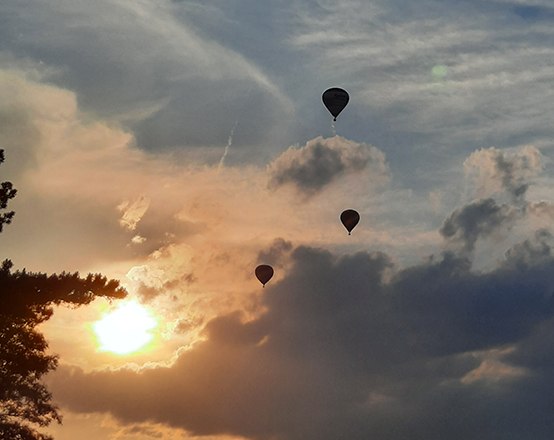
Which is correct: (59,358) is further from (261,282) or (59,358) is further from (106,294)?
(261,282)

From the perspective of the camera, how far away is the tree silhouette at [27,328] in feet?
176

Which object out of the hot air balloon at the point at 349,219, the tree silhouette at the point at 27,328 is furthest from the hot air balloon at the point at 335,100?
the tree silhouette at the point at 27,328

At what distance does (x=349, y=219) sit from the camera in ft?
350

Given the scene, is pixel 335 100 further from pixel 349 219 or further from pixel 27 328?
pixel 27 328

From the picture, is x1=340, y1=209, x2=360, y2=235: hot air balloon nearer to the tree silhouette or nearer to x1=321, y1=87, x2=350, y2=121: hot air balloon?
x1=321, y1=87, x2=350, y2=121: hot air balloon

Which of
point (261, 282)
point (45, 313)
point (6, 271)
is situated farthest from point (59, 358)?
point (261, 282)

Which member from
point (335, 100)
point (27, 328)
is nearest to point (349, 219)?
point (335, 100)

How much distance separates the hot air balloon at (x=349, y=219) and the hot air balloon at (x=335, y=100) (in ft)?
45.5

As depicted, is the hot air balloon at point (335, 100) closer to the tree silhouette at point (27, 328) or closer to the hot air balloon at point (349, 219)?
the hot air balloon at point (349, 219)


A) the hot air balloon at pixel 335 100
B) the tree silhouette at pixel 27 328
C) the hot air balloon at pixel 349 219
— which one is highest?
the hot air balloon at pixel 335 100

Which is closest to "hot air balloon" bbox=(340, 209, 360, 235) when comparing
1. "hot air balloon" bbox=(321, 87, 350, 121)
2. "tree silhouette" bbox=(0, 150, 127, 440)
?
"hot air balloon" bbox=(321, 87, 350, 121)

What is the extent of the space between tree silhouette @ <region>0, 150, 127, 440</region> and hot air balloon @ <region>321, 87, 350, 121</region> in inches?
1702

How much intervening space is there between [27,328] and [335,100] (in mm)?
47122

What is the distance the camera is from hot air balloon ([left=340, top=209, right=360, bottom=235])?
10575 cm
